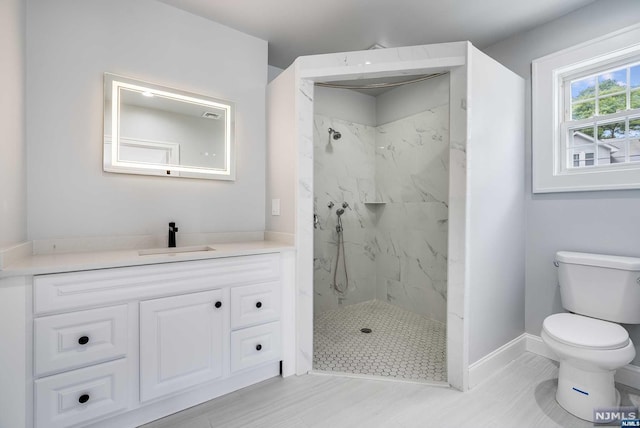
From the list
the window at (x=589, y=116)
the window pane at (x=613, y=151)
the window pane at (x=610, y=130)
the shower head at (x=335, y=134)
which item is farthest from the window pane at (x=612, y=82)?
the shower head at (x=335, y=134)

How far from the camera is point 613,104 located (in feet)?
6.60

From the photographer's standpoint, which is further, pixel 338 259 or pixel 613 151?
pixel 338 259

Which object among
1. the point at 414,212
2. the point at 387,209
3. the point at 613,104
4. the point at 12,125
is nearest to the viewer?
the point at 12,125

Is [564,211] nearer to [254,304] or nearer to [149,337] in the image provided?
[254,304]

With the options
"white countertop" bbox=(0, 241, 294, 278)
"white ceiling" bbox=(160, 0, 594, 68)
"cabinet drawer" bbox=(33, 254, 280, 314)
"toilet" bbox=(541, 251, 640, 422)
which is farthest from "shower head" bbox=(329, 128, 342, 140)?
"toilet" bbox=(541, 251, 640, 422)

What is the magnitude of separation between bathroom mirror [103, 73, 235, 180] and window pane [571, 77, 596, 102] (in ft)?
8.71

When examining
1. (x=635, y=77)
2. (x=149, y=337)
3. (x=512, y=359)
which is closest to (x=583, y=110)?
(x=635, y=77)

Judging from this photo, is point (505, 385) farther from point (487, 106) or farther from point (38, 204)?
point (38, 204)

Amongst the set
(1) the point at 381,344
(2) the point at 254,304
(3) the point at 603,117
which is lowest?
(1) the point at 381,344

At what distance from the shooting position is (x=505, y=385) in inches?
73.4

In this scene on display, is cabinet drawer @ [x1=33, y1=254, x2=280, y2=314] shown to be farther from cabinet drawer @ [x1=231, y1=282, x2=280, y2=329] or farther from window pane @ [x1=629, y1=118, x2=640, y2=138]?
window pane @ [x1=629, y1=118, x2=640, y2=138]

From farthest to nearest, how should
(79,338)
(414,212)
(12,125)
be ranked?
(414,212) < (12,125) < (79,338)

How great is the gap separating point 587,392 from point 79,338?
2650 mm

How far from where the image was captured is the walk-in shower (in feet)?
9.50
